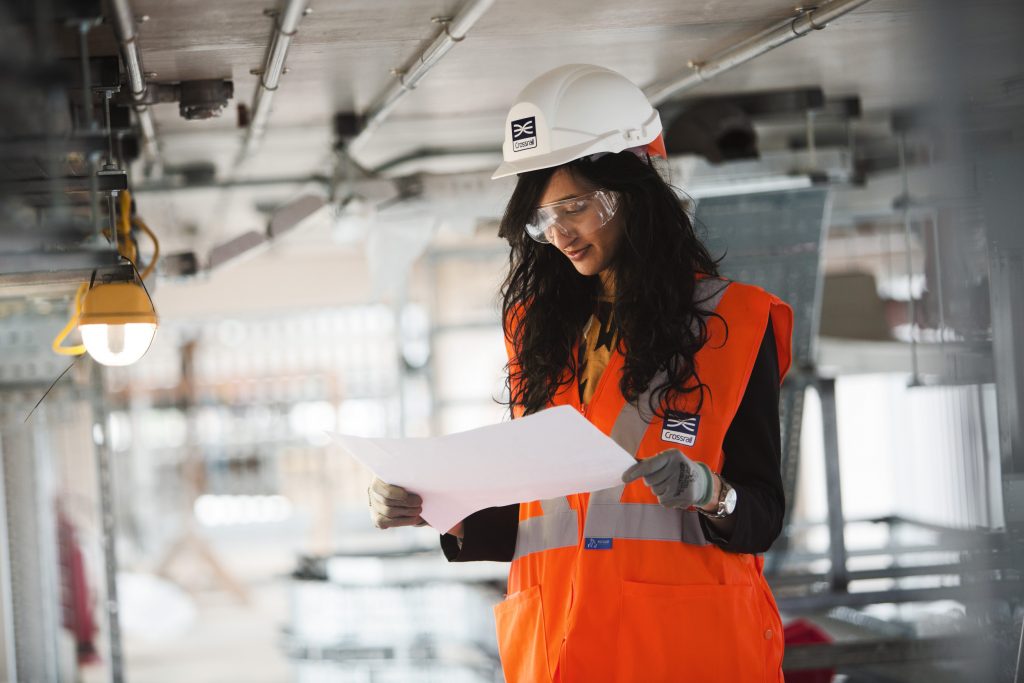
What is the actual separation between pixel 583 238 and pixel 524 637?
2.30 ft

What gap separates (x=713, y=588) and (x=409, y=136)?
364 cm

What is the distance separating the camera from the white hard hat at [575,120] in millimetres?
1970

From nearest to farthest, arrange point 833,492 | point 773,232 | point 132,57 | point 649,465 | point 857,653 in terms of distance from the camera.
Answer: point 649,465 → point 132,57 → point 857,653 → point 833,492 → point 773,232

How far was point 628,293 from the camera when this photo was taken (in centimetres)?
192

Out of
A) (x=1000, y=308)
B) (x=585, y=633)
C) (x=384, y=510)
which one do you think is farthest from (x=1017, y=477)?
(x=384, y=510)

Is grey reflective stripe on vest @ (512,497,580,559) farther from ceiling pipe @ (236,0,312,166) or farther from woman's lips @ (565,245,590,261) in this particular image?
ceiling pipe @ (236,0,312,166)

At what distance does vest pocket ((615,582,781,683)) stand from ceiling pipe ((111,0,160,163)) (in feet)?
5.24

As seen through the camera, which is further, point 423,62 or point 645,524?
point 423,62

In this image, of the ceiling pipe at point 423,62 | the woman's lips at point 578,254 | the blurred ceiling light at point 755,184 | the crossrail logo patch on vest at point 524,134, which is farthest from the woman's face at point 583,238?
the blurred ceiling light at point 755,184

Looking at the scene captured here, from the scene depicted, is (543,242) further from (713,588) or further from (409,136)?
(409,136)

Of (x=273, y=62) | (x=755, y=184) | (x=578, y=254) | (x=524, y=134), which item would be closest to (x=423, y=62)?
(x=273, y=62)

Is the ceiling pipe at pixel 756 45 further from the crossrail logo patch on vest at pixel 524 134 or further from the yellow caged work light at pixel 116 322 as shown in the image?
the yellow caged work light at pixel 116 322

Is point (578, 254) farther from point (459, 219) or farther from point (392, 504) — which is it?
point (459, 219)

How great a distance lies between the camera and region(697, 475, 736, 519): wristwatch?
5.76ft
